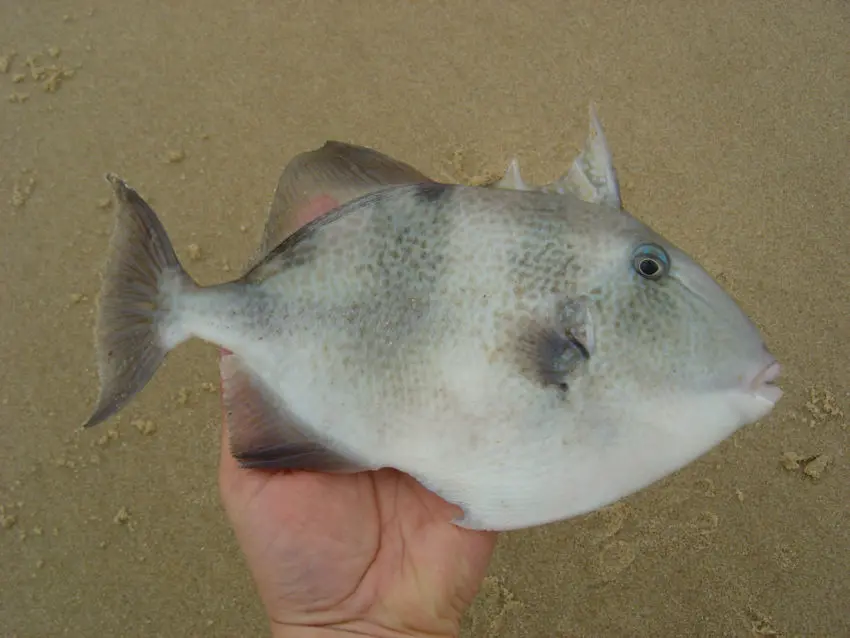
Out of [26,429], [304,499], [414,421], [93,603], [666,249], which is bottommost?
[93,603]

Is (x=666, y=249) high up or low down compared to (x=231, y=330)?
up

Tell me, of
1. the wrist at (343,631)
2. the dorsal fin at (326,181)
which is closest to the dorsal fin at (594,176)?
the dorsal fin at (326,181)

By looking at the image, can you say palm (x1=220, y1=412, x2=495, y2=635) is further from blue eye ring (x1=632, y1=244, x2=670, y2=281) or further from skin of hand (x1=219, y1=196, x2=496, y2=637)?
blue eye ring (x1=632, y1=244, x2=670, y2=281)

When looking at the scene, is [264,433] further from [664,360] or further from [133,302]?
[664,360]

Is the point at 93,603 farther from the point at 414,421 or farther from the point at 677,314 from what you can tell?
the point at 677,314

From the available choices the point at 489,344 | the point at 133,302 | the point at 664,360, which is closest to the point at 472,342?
the point at 489,344

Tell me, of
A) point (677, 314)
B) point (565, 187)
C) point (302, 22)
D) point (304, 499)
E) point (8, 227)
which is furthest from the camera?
point (302, 22)

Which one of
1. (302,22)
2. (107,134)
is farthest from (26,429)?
(302,22)
